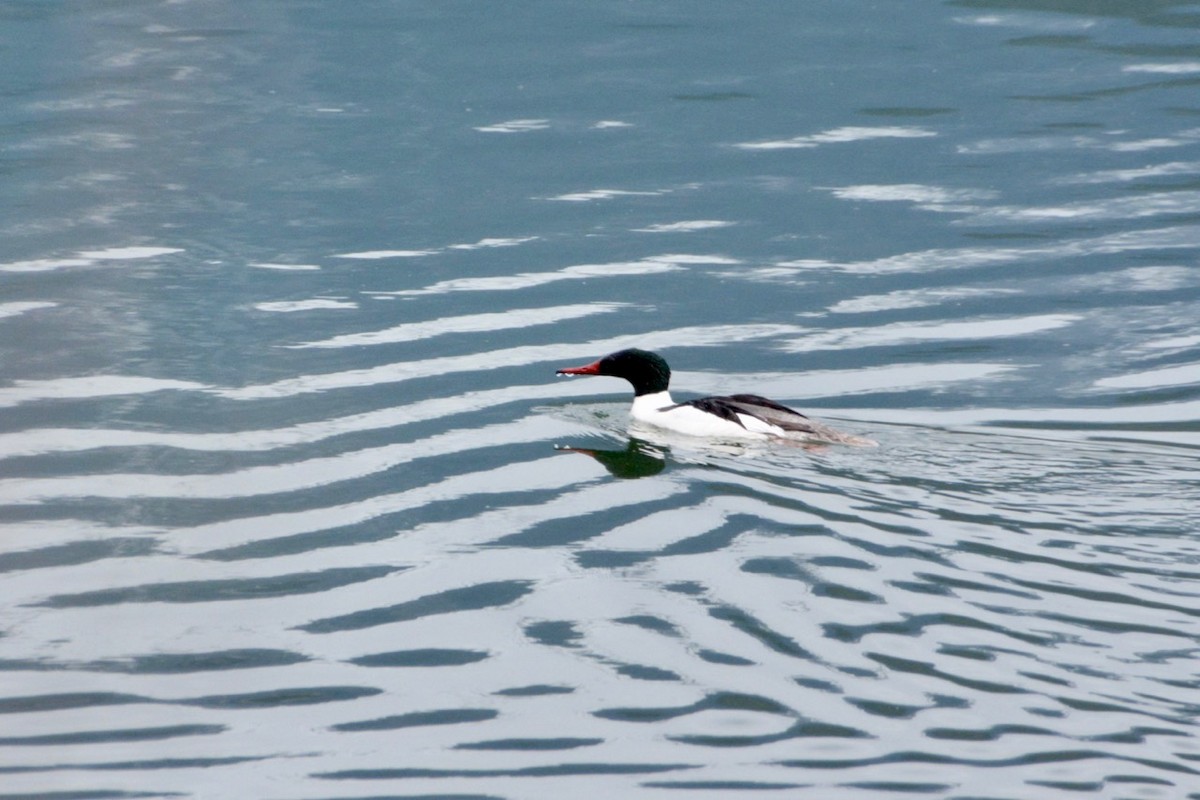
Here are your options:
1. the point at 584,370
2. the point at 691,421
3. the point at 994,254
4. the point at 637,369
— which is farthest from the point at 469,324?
the point at 994,254

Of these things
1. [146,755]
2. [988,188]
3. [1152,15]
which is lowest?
[146,755]

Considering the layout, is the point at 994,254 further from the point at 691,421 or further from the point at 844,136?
the point at 691,421

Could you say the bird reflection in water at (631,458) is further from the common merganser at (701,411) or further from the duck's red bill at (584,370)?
the duck's red bill at (584,370)

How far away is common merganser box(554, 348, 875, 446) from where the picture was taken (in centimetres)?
1010

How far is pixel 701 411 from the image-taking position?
10.6m

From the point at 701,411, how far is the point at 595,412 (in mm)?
1053

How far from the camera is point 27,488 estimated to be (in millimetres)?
9422

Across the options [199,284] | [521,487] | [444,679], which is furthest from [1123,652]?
[199,284]

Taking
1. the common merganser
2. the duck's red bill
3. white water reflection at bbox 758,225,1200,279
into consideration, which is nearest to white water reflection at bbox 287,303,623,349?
the common merganser

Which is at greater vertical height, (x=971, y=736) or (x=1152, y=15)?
(x=1152, y=15)

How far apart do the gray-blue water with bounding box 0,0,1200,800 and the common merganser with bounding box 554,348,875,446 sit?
194 mm

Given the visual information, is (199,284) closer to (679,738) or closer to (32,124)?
(32,124)

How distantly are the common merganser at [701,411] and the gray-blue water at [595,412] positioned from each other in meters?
0.19

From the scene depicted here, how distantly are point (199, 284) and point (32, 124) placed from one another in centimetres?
564
